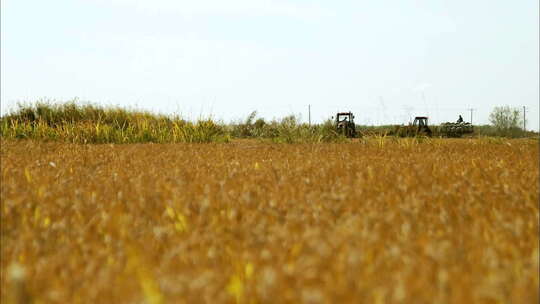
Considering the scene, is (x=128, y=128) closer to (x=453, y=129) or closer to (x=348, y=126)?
(x=348, y=126)

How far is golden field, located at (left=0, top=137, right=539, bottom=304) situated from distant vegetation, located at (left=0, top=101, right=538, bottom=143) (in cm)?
685

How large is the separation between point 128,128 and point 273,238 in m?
11.6

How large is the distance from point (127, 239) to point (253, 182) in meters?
1.51

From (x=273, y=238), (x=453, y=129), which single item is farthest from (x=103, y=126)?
(x=453, y=129)

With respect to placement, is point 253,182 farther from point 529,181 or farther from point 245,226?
point 529,181

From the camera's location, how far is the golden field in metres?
1.54

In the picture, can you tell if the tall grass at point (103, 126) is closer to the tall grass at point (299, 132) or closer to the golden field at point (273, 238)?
the tall grass at point (299, 132)

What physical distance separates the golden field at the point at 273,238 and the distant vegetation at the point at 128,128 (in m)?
6.85

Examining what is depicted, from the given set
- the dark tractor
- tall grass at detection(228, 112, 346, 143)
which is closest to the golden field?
tall grass at detection(228, 112, 346, 143)

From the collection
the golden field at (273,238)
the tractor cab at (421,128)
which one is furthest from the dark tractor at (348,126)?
the golden field at (273,238)

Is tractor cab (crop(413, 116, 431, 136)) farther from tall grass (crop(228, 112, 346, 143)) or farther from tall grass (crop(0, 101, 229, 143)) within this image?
tall grass (crop(0, 101, 229, 143))

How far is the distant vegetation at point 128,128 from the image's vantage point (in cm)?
1195

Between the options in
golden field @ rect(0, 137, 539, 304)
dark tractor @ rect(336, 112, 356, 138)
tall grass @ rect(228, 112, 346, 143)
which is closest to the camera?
golden field @ rect(0, 137, 539, 304)

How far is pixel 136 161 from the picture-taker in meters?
5.82
